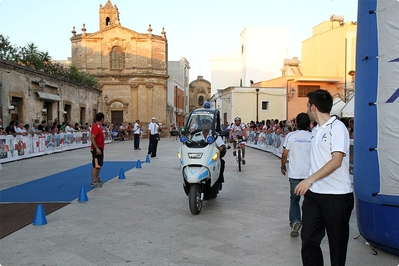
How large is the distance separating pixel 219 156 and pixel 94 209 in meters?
2.64

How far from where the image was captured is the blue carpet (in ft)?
28.0

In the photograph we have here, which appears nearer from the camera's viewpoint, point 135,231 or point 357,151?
point 357,151

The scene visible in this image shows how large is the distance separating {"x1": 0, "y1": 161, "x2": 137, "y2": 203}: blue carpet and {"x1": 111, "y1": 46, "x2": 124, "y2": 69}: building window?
133 ft

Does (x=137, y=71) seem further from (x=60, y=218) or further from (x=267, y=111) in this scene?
(x=60, y=218)

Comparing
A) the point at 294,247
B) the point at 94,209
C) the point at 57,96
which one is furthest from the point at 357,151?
the point at 57,96

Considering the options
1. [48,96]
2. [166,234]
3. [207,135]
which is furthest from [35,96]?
[166,234]

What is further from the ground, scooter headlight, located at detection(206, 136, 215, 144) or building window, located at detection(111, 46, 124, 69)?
building window, located at detection(111, 46, 124, 69)

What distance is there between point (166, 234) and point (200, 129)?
2.79 metres

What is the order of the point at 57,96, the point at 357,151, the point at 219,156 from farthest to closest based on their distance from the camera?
the point at 57,96 → the point at 219,156 → the point at 357,151

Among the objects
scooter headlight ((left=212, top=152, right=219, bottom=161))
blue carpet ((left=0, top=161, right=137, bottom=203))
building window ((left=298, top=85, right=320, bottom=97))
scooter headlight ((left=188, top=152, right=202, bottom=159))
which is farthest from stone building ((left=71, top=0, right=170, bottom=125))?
scooter headlight ((left=188, top=152, right=202, bottom=159))

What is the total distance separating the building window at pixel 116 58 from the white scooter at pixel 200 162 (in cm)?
4595

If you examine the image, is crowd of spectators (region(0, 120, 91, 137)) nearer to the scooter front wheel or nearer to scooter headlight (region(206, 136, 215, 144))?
scooter headlight (region(206, 136, 215, 144))

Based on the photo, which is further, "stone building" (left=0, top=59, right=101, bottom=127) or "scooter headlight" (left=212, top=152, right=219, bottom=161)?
"stone building" (left=0, top=59, right=101, bottom=127)

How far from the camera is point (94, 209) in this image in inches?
293
